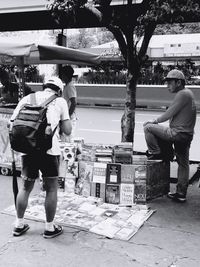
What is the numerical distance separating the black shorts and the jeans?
6.43 ft

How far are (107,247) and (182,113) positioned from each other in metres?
2.32

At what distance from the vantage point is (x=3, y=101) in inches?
341

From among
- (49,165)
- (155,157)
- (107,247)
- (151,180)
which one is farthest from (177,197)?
(49,165)

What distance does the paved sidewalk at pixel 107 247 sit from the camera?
385 centimetres

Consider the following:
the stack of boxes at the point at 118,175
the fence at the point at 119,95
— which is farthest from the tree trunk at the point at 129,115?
the fence at the point at 119,95

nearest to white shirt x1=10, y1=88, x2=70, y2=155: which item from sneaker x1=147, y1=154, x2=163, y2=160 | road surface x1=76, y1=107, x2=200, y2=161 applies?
sneaker x1=147, y1=154, x2=163, y2=160

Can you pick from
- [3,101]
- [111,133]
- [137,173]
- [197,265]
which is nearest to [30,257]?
[197,265]

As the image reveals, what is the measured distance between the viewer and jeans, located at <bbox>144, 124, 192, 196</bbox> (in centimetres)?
566

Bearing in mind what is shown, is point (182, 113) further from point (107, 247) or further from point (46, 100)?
point (107, 247)

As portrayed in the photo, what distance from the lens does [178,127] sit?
5.66m

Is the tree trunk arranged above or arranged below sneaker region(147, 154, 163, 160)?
above

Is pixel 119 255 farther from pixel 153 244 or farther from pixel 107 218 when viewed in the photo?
pixel 107 218

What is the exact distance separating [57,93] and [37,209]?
166cm

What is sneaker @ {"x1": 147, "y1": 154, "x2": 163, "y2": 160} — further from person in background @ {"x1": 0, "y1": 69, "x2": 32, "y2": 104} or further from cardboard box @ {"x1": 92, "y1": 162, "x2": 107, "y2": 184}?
person in background @ {"x1": 0, "y1": 69, "x2": 32, "y2": 104}
